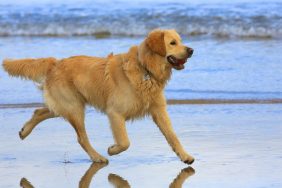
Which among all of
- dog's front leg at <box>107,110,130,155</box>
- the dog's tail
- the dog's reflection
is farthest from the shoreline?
the dog's reflection

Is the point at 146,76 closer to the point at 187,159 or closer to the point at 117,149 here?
the point at 117,149

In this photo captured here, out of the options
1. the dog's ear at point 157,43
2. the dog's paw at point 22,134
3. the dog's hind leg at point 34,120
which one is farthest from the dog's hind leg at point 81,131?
the dog's ear at point 157,43

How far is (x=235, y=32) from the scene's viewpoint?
19188 millimetres

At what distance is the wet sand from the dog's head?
2.97 feet

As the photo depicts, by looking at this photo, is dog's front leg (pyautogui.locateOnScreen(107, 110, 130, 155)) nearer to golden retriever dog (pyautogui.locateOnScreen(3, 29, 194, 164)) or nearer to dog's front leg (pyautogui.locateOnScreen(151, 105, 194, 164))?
golden retriever dog (pyautogui.locateOnScreen(3, 29, 194, 164))

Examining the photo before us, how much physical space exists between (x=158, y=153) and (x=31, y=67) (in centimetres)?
150

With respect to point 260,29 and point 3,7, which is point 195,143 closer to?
point 260,29

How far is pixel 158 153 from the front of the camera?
7.81 m

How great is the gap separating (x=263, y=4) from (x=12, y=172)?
16.4 meters

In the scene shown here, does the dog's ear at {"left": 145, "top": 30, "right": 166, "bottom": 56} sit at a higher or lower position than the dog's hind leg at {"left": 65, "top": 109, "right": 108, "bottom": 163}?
higher

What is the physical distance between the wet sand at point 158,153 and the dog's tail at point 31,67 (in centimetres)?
70

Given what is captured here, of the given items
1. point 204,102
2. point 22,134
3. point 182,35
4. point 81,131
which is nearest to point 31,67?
point 22,134

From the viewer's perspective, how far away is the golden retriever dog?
24.2 ft

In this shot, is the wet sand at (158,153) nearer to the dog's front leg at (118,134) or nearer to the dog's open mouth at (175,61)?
the dog's front leg at (118,134)
